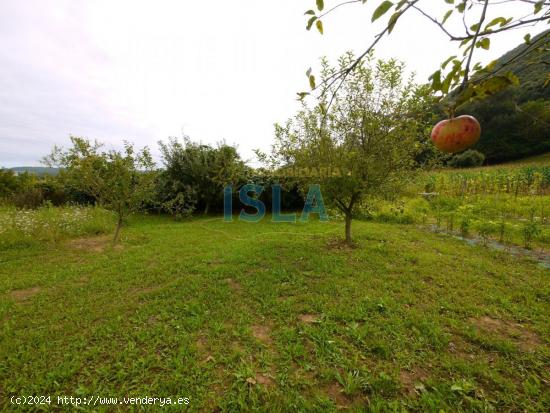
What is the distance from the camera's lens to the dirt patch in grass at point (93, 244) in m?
5.95

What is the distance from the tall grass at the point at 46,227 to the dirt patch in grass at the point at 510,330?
867 cm

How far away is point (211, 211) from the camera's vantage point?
466 inches

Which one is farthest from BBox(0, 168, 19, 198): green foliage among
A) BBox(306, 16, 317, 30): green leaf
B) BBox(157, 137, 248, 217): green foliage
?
BBox(306, 16, 317, 30): green leaf

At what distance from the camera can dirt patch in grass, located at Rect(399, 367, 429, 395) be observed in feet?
6.90

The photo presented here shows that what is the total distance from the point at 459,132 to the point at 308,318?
264cm

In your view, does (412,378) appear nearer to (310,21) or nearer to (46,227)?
(310,21)

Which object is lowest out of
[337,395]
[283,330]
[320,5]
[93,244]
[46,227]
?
[337,395]

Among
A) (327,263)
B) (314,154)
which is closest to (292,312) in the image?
(327,263)

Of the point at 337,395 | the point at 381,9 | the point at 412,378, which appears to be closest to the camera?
the point at 381,9

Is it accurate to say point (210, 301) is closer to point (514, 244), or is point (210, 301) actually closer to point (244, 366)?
point (244, 366)

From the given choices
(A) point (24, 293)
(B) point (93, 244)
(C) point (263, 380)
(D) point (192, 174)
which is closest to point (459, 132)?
(C) point (263, 380)

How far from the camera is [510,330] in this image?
2.87 m

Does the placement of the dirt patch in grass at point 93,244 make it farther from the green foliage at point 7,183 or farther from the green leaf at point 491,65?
the green foliage at point 7,183

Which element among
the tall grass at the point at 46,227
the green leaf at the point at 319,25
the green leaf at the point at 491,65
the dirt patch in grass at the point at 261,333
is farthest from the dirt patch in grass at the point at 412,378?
the tall grass at the point at 46,227
